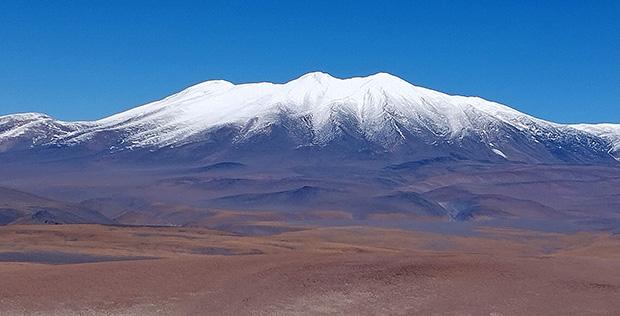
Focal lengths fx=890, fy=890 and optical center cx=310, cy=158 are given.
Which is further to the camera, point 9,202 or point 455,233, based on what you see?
point 9,202

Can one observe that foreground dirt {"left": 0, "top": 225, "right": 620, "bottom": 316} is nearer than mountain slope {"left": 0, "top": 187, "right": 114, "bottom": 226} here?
Yes

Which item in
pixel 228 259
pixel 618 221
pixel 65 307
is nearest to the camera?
pixel 65 307

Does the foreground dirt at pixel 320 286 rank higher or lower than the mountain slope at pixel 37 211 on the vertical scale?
lower

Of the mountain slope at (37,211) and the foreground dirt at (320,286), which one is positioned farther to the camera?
the mountain slope at (37,211)

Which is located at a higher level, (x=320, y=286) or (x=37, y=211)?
(x=37, y=211)

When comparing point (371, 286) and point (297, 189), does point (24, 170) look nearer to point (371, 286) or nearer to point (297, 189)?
point (297, 189)

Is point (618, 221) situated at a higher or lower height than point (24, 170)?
lower

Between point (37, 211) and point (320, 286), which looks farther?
point (37, 211)

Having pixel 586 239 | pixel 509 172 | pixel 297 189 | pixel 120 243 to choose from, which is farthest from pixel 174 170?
pixel 120 243

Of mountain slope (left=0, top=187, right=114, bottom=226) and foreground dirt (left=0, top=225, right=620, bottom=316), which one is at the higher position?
mountain slope (left=0, top=187, right=114, bottom=226)

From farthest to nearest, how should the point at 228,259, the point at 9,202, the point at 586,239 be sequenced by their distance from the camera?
the point at 9,202 → the point at 586,239 → the point at 228,259
